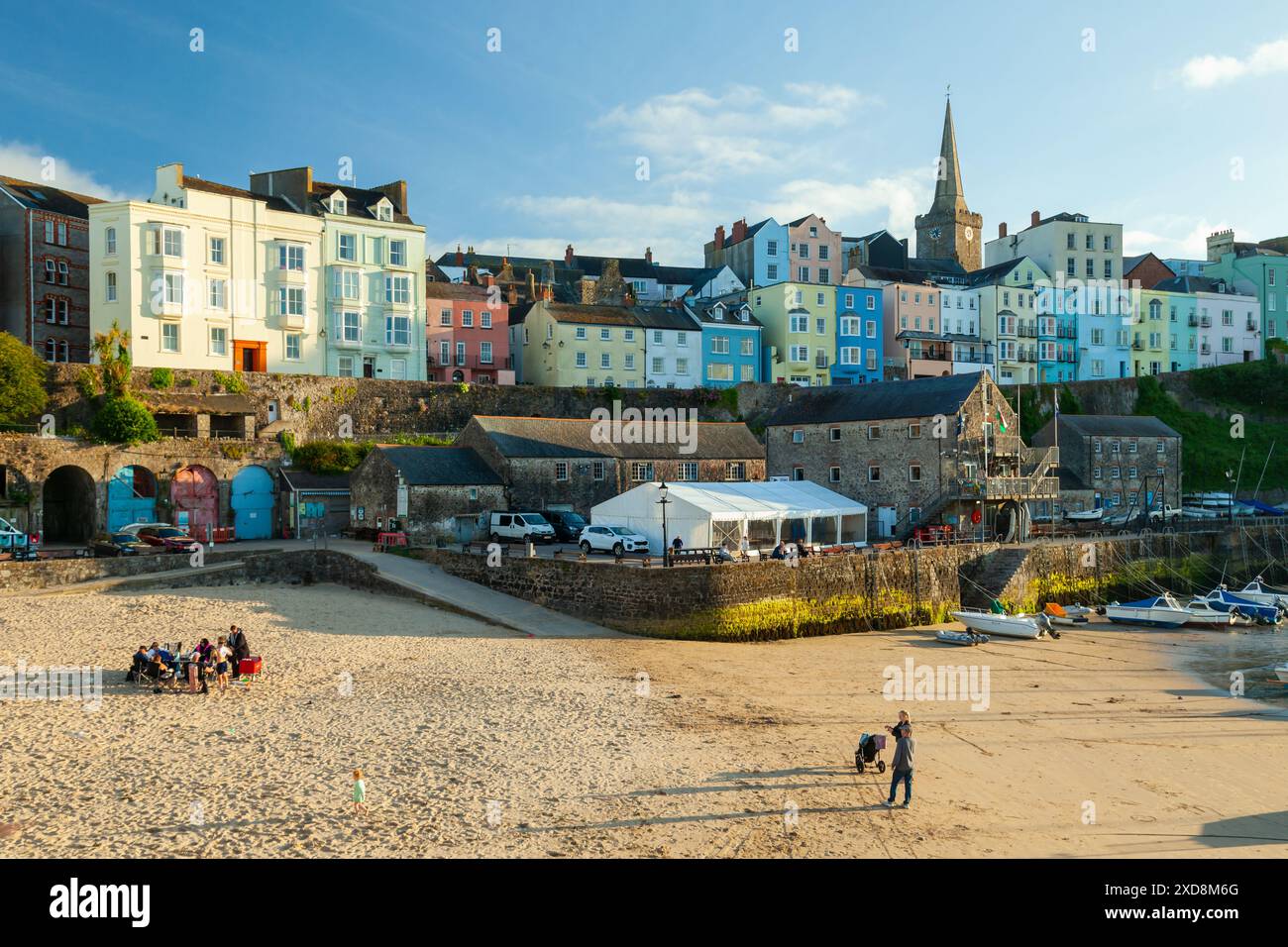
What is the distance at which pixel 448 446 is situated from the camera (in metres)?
41.9

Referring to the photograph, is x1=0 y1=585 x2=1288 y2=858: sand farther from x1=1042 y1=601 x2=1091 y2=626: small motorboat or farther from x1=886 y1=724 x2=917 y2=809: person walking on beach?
x1=1042 y1=601 x2=1091 y2=626: small motorboat

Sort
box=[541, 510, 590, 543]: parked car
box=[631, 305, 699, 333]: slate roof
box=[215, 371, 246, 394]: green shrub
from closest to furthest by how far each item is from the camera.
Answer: box=[541, 510, 590, 543]: parked car
box=[215, 371, 246, 394]: green shrub
box=[631, 305, 699, 333]: slate roof

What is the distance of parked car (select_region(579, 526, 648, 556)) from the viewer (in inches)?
1353

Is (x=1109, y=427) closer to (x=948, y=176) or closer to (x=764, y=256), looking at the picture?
(x=764, y=256)

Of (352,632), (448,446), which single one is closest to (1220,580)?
(448,446)

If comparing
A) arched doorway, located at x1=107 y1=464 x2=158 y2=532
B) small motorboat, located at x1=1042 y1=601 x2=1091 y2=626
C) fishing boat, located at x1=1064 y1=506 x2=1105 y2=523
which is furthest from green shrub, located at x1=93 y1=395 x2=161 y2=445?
fishing boat, located at x1=1064 y1=506 x2=1105 y2=523

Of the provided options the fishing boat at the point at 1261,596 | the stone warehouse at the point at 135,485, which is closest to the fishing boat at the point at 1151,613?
the fishing boat at the point at 1261,596

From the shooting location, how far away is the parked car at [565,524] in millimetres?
39000

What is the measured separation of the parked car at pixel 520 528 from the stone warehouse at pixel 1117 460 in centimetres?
3148

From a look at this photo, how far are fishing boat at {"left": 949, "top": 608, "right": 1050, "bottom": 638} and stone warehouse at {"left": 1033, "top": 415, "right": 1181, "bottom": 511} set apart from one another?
22.5 m
